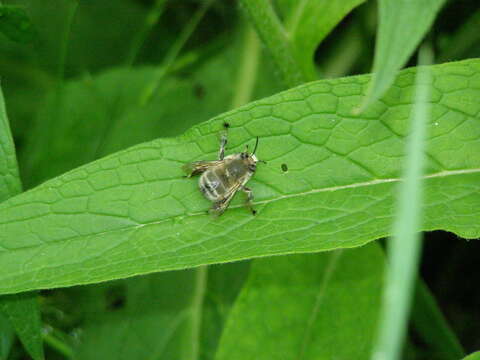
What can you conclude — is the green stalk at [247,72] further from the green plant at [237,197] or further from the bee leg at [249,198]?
the bee leg at [249,198]

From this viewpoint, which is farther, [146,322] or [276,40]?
[146,322]

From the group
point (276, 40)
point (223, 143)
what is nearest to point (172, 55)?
point (276, 40)

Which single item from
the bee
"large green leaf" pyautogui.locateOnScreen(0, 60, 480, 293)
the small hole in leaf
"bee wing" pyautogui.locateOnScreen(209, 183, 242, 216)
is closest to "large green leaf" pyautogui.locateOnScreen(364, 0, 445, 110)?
"large green leaf" pyautogui.locateOnScreen(0, 60, 480, 293)

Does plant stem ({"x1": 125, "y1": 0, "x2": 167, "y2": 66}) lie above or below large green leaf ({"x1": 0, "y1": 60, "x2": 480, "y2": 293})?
above

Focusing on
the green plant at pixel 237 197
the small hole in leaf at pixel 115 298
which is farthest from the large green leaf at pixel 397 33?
the small hole in leaf at pixel 115 298

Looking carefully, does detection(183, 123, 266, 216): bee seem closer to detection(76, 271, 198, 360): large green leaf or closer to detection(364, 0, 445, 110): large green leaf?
detection(364, 0, 445, 110): large green leaf

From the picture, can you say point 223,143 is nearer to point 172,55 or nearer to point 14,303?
point 14,303

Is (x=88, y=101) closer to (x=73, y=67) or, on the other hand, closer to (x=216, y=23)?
(x=73, y=67)
